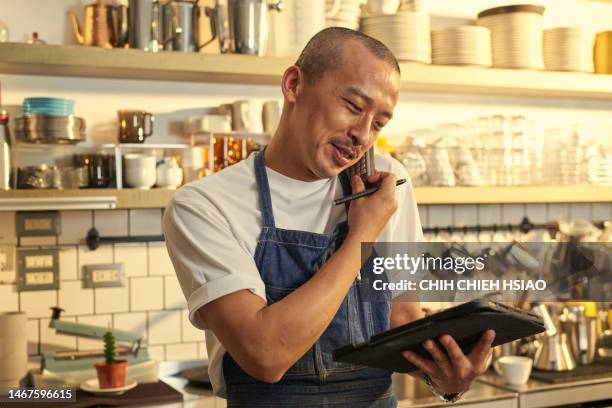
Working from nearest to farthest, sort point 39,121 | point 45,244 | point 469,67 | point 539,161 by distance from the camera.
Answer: point 39,121 → point 45,244 → point 469,67 → point 539,161

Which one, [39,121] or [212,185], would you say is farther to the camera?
[39,121]

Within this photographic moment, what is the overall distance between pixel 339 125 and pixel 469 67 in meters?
1.95

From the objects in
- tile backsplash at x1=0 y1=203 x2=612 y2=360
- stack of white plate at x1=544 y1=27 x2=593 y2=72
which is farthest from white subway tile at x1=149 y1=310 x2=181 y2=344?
stack of white plate at x1=544 y1=27 x2=593 y2=72

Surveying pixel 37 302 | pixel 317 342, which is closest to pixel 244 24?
pixel 37 302

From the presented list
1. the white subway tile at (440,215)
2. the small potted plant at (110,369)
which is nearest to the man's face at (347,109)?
the small potted plant at (110,369)

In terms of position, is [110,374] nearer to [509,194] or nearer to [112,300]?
[112,300]

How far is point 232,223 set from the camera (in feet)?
5.34

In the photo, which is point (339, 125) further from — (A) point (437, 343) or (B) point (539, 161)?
(B) point (539, 161)

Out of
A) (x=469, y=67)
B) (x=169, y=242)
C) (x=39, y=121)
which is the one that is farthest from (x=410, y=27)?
(x=169, y=242)

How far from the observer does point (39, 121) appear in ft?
9.48

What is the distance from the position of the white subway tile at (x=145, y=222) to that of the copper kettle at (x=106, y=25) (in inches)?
27.3

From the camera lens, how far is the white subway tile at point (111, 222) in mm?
3170

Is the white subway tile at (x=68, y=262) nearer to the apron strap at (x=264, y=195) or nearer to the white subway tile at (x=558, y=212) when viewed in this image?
the apron strap at (x=264, y=195)

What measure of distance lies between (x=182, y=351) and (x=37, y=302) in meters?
0.62
